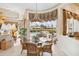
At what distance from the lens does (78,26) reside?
7.64 feet

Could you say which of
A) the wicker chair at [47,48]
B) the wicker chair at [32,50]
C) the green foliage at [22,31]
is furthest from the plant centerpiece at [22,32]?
the wicker chair at [47,48]

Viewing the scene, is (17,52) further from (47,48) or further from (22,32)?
(47,48)

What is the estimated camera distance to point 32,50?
2352 millimetres

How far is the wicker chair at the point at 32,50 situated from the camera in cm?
234

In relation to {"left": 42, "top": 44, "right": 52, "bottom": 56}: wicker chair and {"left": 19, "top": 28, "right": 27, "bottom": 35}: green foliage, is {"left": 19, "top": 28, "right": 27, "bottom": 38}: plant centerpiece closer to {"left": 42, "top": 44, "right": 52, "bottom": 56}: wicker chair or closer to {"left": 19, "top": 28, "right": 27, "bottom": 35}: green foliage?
{"left": 19, "top": 28, "right": 27, "bottom": 35}: green foliage

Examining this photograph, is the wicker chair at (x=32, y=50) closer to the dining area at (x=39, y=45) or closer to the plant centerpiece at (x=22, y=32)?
the dining area at (x=39, y=45)

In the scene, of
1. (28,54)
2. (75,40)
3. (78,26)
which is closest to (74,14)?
(78,26)

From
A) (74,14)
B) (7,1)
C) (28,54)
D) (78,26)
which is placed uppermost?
(7,1)

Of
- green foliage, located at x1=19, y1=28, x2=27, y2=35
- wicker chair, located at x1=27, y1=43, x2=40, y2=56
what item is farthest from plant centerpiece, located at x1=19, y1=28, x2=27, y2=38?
wicker chair, located at x1=27, y1=43, x2=40, y2=56

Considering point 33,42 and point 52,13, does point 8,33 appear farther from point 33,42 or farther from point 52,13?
point 52,13

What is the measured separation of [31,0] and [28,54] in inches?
29.2

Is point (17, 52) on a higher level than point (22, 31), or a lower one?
lower

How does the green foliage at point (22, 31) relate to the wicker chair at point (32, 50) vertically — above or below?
above

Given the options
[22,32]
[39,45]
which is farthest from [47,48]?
[22,32]
